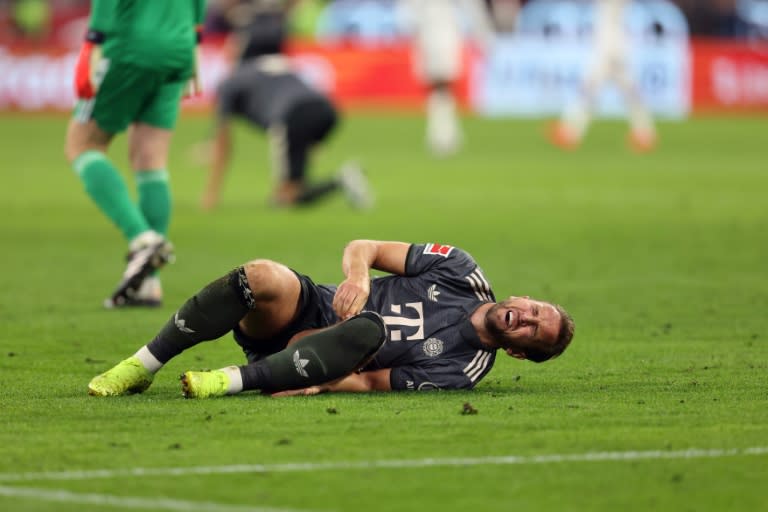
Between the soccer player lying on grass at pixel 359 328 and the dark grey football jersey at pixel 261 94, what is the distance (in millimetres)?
9656

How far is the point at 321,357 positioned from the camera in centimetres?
628

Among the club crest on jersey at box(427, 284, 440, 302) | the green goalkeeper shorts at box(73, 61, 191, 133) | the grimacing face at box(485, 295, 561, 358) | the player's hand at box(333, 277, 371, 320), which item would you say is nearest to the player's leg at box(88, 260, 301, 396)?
the player's hand at box(333, 277, 371, 320)

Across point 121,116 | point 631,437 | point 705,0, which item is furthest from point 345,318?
point 705,0

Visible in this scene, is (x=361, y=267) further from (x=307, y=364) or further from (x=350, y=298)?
(x=307, y=364)

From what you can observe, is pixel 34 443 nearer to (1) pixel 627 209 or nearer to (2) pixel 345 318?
(2) pixel 345 318

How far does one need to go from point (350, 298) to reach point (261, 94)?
10.2 m

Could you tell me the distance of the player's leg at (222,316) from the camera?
637 cm

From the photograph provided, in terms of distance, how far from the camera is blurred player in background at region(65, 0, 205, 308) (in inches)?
369

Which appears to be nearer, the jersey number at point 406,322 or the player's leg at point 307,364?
the player's leg at point 307,364

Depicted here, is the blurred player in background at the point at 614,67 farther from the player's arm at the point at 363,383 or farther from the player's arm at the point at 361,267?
the player's arm at the point at 363,383

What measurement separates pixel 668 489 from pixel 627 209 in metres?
11.4

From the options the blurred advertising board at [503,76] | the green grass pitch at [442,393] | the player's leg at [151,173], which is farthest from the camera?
the blurred advertising board at [503,76]

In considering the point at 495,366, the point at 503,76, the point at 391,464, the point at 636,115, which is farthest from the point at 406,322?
the point at 503,76

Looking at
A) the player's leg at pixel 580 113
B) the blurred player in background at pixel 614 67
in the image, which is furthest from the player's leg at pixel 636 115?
the player's leg at pixel 580 113
